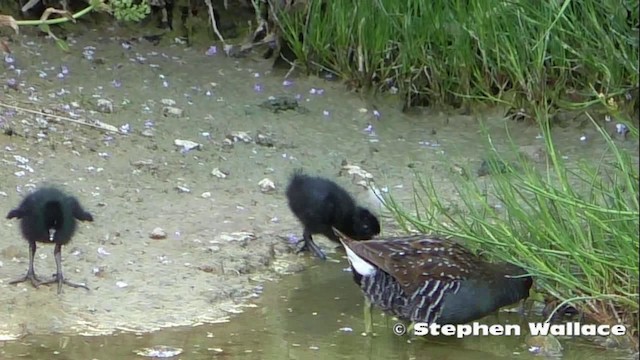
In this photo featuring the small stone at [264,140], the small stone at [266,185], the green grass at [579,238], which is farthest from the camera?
the small stone at [264,140]

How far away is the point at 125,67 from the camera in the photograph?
7.98 metres

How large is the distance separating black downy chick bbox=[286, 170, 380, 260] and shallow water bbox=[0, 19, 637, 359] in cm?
14

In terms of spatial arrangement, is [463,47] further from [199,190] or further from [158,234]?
[158,234]

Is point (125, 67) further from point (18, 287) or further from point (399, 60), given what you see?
point (18, 287)

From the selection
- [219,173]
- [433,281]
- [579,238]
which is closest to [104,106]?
[219,173]

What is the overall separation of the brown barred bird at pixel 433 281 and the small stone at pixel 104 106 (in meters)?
2.82

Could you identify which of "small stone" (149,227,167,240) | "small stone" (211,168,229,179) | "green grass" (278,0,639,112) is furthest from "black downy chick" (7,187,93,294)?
"green grass" (278,0,639,112)

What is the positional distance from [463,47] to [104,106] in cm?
207

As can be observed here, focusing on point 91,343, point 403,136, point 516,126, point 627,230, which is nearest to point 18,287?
point 91,343

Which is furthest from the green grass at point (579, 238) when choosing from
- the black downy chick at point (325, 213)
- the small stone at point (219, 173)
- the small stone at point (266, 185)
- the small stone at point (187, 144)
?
the small stone at point (187, 144)

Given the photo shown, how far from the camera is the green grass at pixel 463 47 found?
6.28m

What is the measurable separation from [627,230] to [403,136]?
3.29 meters

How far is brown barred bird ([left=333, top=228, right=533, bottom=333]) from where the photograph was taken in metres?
4.57
